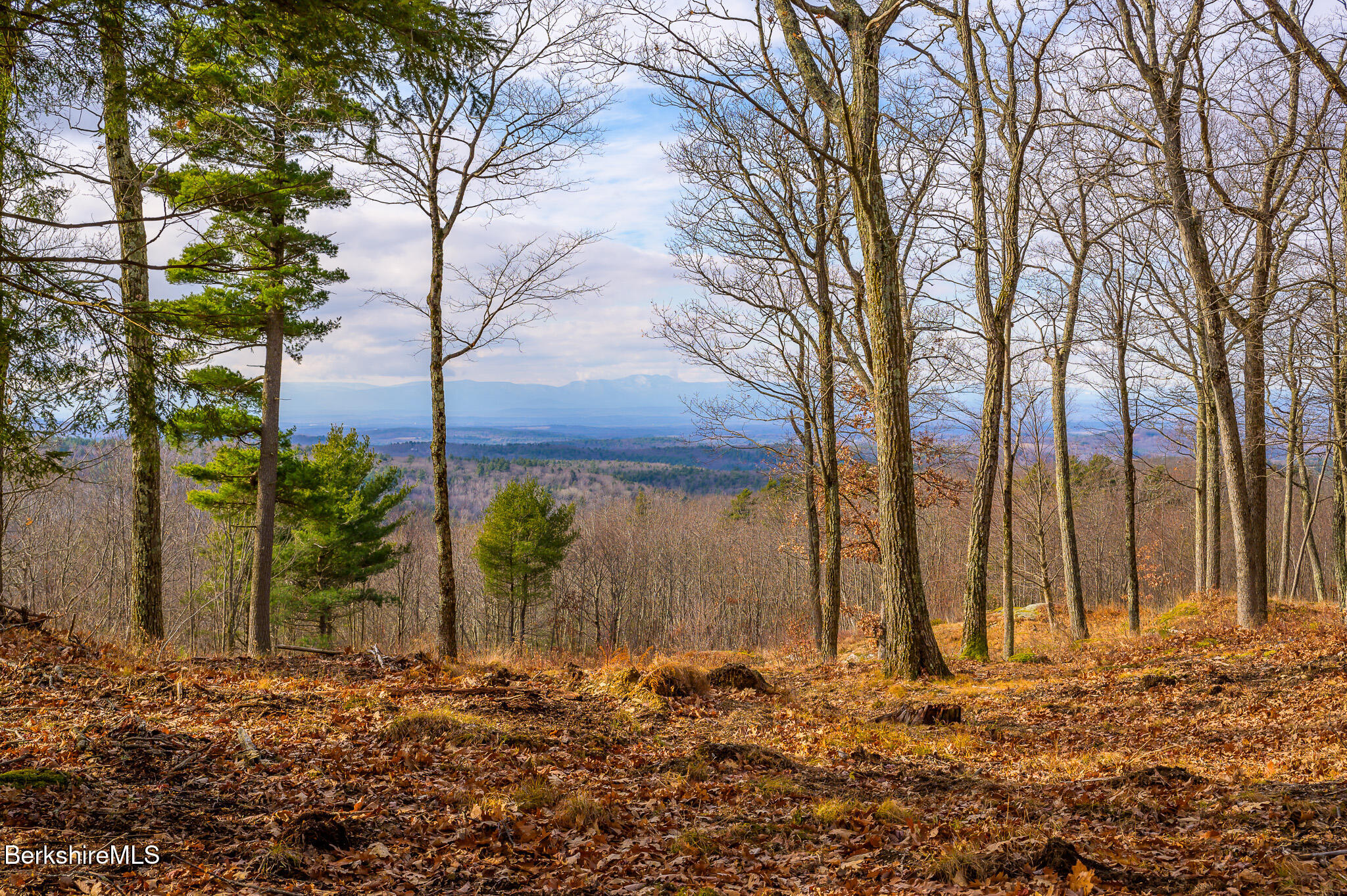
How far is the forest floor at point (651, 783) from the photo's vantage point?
3264 mm

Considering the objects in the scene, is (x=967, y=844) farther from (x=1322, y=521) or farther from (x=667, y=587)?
(x=1322, y=521)

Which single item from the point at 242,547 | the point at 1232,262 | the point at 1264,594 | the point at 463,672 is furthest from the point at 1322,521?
the point at 242,547

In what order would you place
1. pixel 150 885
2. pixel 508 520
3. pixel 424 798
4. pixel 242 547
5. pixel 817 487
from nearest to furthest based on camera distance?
pixel 150 885 < pixel 424 798 < pixel 817 487 < pixel 242 547 < pixel 508 520

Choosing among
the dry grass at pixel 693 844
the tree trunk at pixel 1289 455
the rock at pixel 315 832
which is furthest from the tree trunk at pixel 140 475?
the tree trunk at pixel 1289 455

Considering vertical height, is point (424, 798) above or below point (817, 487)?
below

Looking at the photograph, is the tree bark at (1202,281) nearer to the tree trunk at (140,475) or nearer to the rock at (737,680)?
the rock at (737,680)

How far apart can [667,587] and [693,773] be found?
158 feet

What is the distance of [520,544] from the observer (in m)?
31.2

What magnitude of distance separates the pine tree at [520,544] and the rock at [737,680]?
2368 cm

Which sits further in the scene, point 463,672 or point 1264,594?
point 1264,594

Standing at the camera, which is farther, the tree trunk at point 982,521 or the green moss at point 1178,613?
the green moss at point 1178,613

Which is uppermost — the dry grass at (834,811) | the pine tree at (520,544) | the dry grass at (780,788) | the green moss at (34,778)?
the green moss at (34,778)

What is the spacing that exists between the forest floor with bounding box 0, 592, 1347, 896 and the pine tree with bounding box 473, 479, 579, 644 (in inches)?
925

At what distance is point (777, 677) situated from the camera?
10523mm
